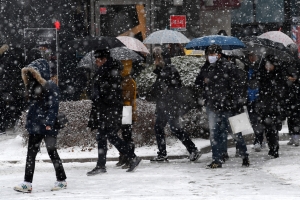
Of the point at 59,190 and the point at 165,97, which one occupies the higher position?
the point at 165,97

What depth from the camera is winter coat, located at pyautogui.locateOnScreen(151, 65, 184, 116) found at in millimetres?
12820

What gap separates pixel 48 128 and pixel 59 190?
87cm

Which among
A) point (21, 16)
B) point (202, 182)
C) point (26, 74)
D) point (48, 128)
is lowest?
point (202, 182)

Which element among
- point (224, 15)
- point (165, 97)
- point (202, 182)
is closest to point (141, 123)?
point (165, 97)

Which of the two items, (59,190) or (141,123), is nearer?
(59,190)

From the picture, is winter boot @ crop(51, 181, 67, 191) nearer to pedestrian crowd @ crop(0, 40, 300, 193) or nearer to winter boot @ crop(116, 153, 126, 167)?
pedestrian crowd @ crop(0, 40, 300, 193)

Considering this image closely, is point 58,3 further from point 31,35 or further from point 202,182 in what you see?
point 202,182

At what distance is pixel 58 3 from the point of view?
19500 mm

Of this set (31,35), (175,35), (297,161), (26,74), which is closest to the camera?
(26,74)

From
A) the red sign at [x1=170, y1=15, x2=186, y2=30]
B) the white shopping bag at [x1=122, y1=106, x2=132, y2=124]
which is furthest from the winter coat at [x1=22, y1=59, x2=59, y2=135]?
the red sign at [x1=170, y1=15, x2=186, y2=30]

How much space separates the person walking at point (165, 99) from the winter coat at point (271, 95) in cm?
138

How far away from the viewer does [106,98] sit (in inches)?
450

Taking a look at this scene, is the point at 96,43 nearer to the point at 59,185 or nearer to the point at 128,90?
the point at 128,90

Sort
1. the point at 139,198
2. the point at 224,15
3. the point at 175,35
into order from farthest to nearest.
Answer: the point at 224,15 < the point at 175,35 < the point at 139,198
